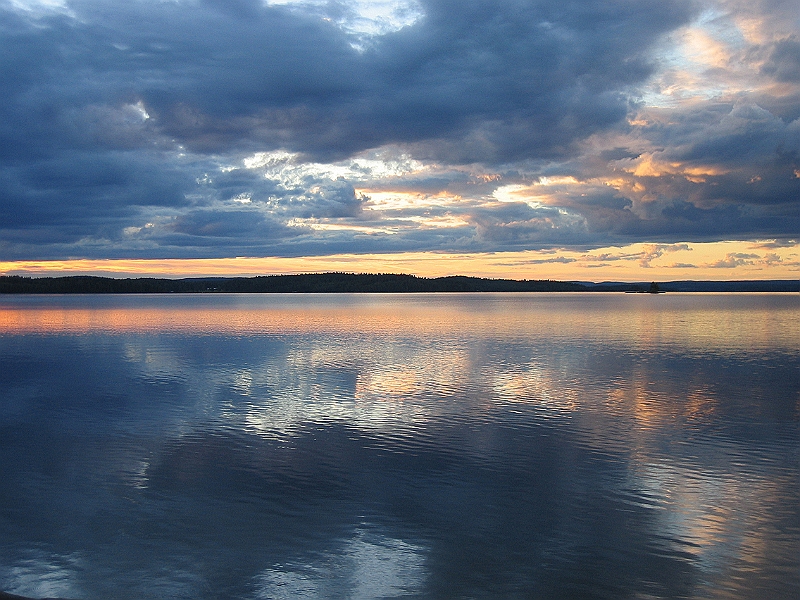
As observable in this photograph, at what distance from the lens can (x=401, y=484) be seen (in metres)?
15.1

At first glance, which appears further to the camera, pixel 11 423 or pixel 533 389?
pixel 533 389

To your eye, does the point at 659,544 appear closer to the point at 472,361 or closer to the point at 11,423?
the point at 11,423

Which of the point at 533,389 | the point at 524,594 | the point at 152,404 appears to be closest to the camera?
the point at 524,594

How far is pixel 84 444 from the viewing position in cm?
1902

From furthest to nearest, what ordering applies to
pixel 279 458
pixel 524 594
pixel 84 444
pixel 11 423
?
pixel 11 423 → pixel 84 444 → pixel 279 458 → pixel 524 594

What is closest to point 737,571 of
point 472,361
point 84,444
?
point 84,444

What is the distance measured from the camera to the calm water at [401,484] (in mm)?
10641

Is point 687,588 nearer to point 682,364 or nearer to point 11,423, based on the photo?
point 11,423

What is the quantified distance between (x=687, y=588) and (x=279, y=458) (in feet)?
33.6

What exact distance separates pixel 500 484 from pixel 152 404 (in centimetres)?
1528

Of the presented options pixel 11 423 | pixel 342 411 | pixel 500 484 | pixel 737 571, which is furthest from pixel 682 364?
pixel 11 423

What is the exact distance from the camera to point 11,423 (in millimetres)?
22219

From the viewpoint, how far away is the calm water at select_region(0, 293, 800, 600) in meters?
10.6

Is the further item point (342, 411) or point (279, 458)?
point (342, 411)
